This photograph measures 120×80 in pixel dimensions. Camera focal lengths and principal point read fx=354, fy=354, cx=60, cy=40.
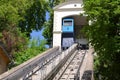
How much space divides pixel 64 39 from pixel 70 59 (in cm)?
1443

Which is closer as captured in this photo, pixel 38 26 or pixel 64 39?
pixel 64 39

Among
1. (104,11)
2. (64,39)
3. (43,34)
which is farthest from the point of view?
(43,34)

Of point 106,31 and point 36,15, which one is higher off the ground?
point 36,15

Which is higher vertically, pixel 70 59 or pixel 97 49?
pixel 97 49

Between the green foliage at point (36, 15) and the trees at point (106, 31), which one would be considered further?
the green foliage at point (36, 15)

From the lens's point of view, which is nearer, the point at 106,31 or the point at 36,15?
the point at 106,31

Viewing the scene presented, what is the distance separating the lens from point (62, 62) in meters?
21.9

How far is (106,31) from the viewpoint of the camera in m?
15.1

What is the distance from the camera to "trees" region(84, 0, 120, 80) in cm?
1452

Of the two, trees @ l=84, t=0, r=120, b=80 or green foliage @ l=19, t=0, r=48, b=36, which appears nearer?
trees @ l=84, t=0, r=120, b=80

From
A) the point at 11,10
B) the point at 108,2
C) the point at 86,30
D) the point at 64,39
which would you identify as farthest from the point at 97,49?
the point at 64,39

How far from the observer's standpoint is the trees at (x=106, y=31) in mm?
14516

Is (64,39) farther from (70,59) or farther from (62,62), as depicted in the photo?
(62,62)

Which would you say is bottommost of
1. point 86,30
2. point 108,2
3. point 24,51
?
point 24,51
